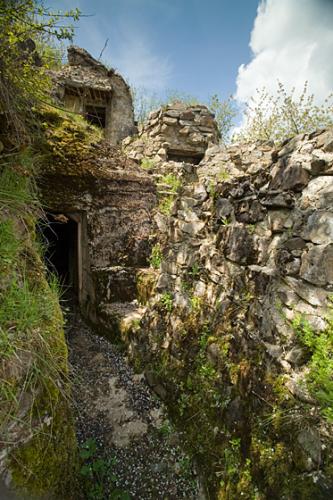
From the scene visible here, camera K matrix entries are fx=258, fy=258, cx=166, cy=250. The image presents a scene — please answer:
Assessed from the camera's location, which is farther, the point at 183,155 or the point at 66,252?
the point at 183,155

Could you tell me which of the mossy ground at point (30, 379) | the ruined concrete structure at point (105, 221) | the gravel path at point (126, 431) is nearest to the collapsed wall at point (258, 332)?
the gravel path at point (126, 431)

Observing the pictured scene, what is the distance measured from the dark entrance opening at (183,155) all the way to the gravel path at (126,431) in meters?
6.18

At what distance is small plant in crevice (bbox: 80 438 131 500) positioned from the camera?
2.34m

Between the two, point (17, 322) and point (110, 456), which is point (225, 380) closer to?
point (110, 456)

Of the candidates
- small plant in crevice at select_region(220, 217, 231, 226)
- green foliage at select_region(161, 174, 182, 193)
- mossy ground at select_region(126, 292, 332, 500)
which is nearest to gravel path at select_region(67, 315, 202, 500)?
mossy ground at select_region(126, 292, 332, 500)

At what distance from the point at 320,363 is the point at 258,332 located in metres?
0.63

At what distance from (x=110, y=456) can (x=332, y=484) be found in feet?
6.82

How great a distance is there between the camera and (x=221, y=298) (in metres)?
2.76

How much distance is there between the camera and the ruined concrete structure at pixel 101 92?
29.8 ft

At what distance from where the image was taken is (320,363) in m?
1.63

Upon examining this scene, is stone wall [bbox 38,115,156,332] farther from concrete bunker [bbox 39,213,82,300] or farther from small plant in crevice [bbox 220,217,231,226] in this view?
small plant in crevice [bbox 220,217,231,226]

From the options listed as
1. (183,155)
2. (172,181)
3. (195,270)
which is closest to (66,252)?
(172,181)

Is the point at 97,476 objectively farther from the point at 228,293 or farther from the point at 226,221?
the point at 226,221

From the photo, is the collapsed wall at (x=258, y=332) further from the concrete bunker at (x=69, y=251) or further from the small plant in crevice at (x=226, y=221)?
the concrete bunker at (x=69, y=251)
